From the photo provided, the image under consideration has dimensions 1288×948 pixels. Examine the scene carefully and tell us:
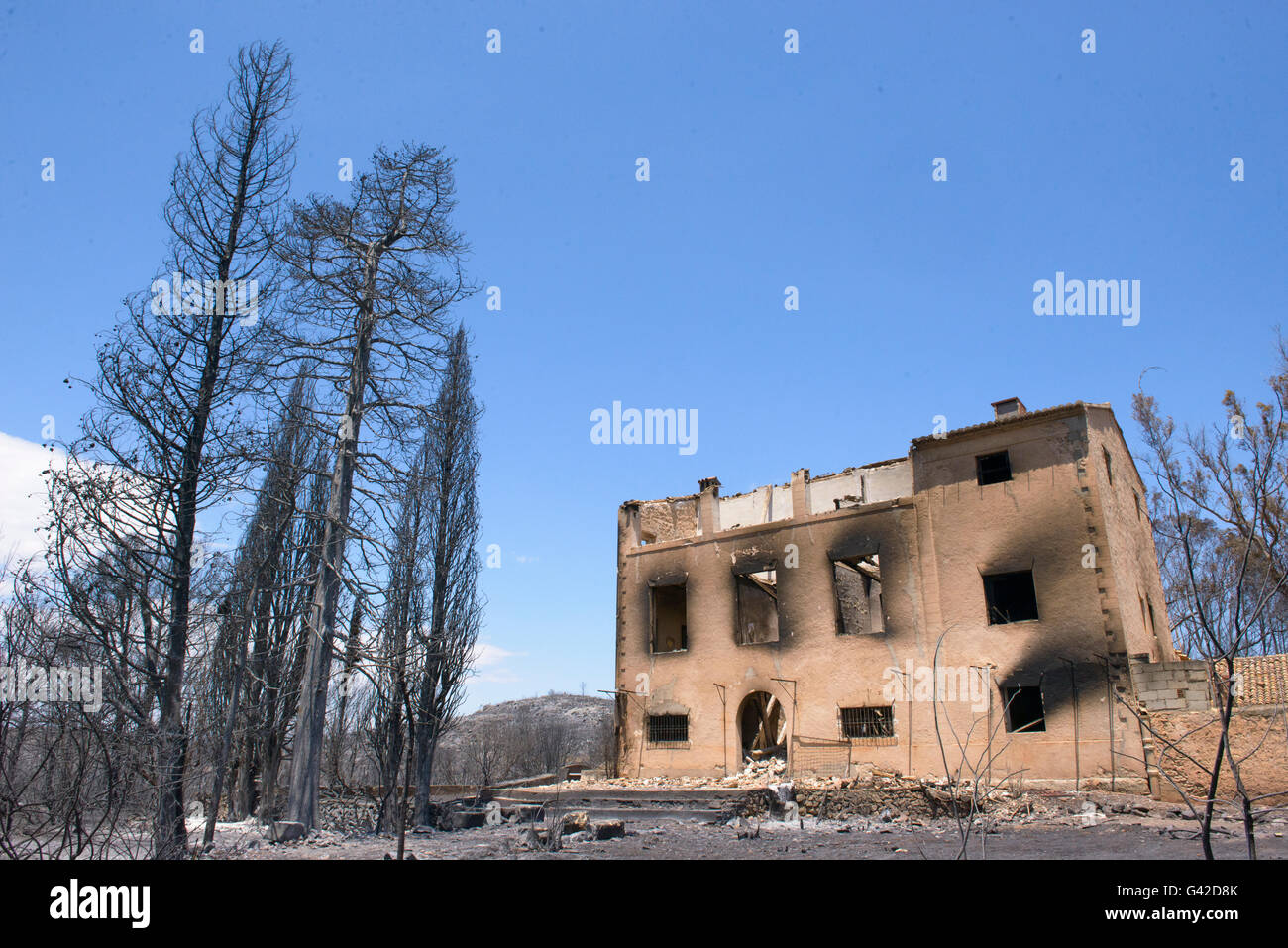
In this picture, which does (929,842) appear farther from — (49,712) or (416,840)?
(49,712)

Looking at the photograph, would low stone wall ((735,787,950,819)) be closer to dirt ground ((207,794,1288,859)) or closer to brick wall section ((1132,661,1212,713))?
dirt ground ((207,794,1288,859))

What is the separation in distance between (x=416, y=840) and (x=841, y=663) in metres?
10.7

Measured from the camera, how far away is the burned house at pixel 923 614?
16562mm

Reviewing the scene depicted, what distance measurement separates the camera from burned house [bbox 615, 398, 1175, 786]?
1656 centimetres

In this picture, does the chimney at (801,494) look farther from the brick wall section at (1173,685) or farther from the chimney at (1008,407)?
the brick wall section at (1173,685)

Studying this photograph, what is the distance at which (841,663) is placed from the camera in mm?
19594

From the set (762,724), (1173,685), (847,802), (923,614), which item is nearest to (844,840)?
(847,802)

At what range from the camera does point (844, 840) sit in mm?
13008

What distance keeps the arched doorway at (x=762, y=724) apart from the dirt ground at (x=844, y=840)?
6038mm

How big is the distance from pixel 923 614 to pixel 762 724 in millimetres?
6406

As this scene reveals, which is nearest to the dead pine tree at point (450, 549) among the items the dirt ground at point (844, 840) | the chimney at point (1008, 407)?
the dirt ground at point (844, 840)

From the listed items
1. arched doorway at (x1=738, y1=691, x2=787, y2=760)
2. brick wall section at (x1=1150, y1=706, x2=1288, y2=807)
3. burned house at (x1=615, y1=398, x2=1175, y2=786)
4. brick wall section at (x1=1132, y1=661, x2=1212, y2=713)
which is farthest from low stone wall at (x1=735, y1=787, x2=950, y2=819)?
arched doorway at (x1=738, y1=691, x2=787, y2=760)

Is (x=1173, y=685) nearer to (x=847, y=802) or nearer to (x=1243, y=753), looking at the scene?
(x=1243, y=753)
